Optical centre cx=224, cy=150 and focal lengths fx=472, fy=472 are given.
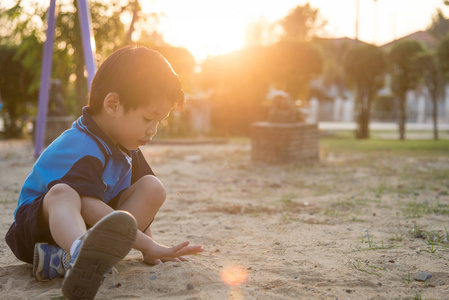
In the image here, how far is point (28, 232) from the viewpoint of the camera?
1.91m

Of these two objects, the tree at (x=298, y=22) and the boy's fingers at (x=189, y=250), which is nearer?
the boy's fingers at (x=189, y=250)

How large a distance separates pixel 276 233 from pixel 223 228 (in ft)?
1.20

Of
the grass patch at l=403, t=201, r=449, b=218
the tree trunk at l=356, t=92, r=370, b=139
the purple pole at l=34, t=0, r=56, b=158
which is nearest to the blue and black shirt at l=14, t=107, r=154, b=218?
the grass patch at l=403, t=201, r=449, b=218

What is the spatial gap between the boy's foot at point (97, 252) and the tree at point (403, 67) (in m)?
13.2

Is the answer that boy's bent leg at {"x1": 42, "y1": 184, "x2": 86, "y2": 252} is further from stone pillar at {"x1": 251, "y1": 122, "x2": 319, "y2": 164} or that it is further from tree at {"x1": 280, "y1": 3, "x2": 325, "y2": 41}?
tree at {"x1": 280, "y1": 3, "x2": 325, "y2": 41}

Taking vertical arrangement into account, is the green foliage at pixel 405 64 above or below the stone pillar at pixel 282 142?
above

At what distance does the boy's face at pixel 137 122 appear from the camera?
192 centimetres

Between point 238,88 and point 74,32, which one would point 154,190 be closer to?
point 74,32

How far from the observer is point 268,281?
1.96 metres

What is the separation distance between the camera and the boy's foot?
1.51 metres

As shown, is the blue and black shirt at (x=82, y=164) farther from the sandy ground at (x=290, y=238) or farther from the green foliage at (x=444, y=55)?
the green foliage at (x=444, y=55)

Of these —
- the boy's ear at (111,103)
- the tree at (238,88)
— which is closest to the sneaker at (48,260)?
the boy's ear at (111,103)

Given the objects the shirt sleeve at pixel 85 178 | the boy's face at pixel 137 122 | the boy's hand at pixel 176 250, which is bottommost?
the boy's hand at pixel 176 250

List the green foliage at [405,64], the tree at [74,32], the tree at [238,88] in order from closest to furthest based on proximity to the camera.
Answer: the tree at [74,32] → the green foliage at [405,64] → the tree at [238,88]
